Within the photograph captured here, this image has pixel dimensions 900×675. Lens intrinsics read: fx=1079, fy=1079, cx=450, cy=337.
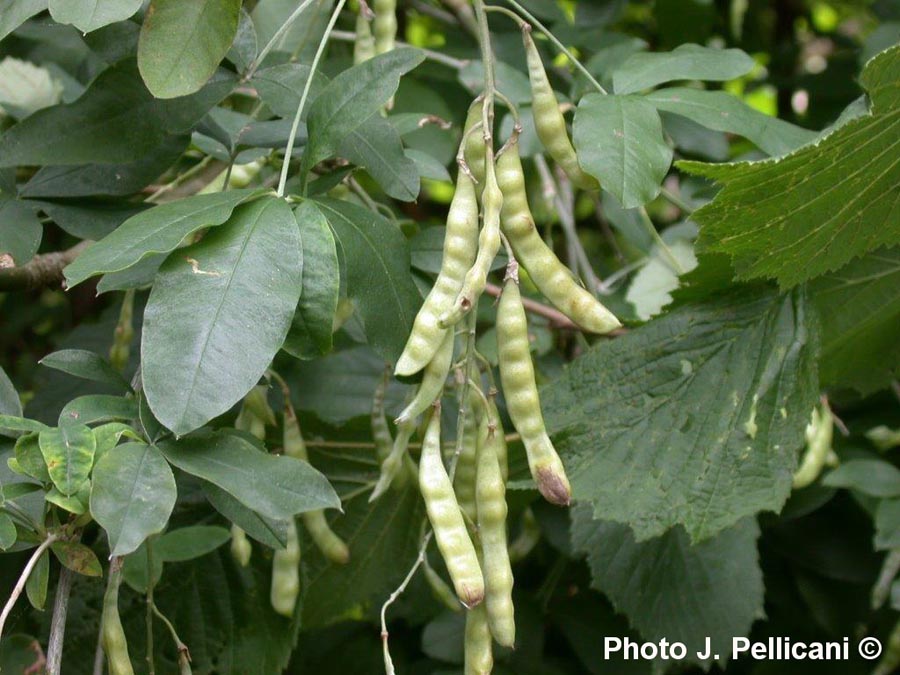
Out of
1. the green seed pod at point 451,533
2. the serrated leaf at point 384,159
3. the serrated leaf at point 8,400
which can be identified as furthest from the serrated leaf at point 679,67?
the serrated leaf at point 8,400

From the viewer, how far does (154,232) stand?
1.02 meters

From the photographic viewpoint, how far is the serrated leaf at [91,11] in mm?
1076

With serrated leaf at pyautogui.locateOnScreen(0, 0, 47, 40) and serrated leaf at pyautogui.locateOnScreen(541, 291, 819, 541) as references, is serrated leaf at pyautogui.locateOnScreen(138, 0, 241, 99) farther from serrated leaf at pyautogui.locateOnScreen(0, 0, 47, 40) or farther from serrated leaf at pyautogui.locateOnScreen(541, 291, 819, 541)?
serrated leaf at pyautogui.locateOnScreen(541, 291, 819, 541)

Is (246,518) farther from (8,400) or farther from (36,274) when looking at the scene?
(36,274)

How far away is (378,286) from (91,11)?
1.31 ft

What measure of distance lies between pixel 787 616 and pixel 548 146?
120 centimetres

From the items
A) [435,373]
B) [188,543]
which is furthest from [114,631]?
[435,373]

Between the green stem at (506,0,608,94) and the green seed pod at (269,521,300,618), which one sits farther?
the green seed pod at (269,521,300,618)

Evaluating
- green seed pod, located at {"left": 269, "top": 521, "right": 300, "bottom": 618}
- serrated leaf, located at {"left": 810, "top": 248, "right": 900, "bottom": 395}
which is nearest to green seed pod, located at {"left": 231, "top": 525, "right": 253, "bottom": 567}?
green seed pod, located at {"left": 269, "top": 521, "right": 300, "bottom": 618}

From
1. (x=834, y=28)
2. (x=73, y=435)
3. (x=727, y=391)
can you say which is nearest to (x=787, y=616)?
(x=727, y=391)

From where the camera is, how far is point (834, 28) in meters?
3.04

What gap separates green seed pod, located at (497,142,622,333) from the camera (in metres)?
1.10

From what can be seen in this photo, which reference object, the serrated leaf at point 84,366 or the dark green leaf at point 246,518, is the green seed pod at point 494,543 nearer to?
the dark green leaf at point 246,518

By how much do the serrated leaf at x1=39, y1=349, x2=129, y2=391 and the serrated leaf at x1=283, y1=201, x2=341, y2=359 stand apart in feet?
0.68
